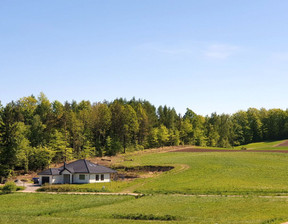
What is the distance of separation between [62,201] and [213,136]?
10673 cm

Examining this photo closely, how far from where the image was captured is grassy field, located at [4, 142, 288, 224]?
108 feet

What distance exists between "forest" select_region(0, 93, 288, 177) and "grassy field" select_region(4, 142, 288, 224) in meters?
27.7

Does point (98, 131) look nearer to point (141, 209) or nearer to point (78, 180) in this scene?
point (78, 180)

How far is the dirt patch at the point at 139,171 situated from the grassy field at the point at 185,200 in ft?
7.65

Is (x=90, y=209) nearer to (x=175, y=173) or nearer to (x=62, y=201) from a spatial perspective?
(x=62, y=201)

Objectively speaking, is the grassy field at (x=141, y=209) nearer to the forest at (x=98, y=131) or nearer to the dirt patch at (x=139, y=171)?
the dirt patch at (x=139, y=171)

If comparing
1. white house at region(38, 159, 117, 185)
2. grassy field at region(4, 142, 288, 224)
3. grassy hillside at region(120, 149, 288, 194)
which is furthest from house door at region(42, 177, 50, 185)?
grassy hillside at region(120, 149, 288, 194)

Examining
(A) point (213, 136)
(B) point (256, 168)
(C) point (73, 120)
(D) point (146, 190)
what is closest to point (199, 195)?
(D) point (146, 190)

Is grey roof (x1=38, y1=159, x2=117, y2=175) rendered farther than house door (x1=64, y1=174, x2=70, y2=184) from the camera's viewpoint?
No

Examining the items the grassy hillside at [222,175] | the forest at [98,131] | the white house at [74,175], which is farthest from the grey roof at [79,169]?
the forest at [98,131]

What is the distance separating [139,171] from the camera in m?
74.3

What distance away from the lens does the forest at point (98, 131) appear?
77.6 metres

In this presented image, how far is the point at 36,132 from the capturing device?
92.7 m

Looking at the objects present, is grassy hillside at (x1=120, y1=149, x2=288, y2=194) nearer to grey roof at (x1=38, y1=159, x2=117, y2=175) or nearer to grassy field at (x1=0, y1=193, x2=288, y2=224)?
grassy field at (x1=0, y1=193, x2=288, y2=224)
